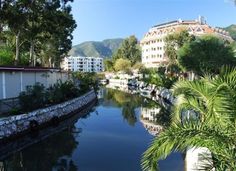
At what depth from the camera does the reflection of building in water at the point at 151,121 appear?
2734 cm

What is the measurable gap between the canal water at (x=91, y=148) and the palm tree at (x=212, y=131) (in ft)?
32.6

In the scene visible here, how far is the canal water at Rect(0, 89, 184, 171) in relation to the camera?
672 inches

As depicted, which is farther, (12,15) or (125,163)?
(12,15)

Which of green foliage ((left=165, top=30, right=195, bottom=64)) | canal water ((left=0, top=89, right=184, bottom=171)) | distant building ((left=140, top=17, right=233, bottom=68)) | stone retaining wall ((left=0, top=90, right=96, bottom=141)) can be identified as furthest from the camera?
distant building ((left=140, top=17, right=233, bottom=68))

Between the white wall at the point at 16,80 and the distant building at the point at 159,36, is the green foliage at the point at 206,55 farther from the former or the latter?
the distant building at the point at 159,36

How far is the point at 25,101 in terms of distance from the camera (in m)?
25.6

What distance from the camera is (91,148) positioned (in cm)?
2125

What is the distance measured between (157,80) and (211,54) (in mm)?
24636

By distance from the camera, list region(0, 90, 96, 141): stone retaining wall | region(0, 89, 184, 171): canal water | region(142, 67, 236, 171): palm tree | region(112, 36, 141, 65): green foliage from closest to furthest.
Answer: region(142, 67, 236, 171): palm tree, region(0, 89, 184, 171): canal water, region(0, 90, 96, 141): stone retaining wall, region(112, 36, 141, 65): green foliage

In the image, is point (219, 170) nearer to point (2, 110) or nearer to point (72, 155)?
point (72, 155)

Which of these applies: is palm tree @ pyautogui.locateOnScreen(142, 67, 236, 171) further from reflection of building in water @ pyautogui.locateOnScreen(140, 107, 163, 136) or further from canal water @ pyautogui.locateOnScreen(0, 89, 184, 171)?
reflection of building in water @ pyautogui.locateOnScreen(140, 107, 163, 136)

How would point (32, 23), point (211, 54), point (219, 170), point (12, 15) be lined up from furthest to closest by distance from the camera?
point (211, 54) → point (32, 23) → point (12, 15) → point (219, 170)

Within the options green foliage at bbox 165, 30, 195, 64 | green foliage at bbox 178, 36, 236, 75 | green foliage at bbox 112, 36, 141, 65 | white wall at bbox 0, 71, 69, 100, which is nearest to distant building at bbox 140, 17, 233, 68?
green foliage at bbox 112, 36, 141, 65

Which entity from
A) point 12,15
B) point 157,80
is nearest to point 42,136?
point 12,15
